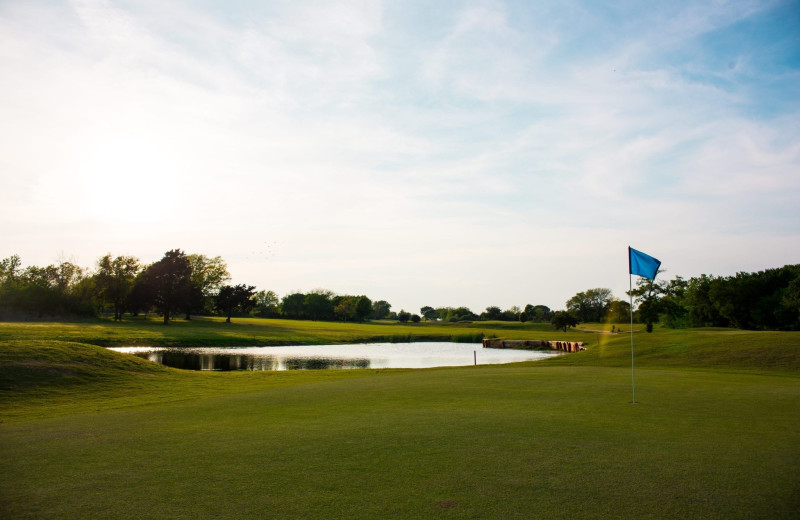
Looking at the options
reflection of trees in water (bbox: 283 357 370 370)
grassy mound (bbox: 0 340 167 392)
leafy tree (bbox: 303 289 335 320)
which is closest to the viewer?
grassy mound (bbox: 0 340 167 392)

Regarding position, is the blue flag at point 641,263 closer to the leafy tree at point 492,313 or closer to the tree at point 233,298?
the tree at point 233,298

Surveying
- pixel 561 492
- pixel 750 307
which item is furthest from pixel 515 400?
pixel 750 307

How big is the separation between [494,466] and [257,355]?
44.9 metres

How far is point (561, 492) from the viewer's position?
646 cm

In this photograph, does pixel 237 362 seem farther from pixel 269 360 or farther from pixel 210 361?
pixel 269 360

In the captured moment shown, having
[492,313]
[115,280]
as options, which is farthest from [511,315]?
[115,280]

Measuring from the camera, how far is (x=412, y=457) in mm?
8023

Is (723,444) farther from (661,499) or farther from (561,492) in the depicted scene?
(561,492)

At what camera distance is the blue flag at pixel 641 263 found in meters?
15.6

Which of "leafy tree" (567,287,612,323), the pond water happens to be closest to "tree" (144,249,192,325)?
the pond water

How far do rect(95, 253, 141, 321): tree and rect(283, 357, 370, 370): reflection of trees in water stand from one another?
5802 centimetres

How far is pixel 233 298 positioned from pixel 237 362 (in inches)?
2608

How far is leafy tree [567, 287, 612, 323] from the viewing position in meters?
151

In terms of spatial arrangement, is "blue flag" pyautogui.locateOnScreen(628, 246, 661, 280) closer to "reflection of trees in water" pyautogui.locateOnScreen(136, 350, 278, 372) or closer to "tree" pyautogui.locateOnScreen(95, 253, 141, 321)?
"reflection of trees in water" pyautogui.locateOnScreen(136, 350, 278, 372)
